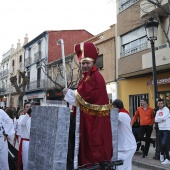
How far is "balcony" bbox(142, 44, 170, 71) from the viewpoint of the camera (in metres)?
12.9

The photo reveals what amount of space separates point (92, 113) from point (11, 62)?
1773 inches

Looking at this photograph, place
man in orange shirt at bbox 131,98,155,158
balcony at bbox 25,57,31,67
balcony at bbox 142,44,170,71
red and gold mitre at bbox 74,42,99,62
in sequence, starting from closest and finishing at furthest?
red and gold mitre at bbox 74,42,99,62
man in orange shirt at bbox 131,98,155,158
balcony at bbox 142,44,170,71
balcony at bbox 25,57,31,67

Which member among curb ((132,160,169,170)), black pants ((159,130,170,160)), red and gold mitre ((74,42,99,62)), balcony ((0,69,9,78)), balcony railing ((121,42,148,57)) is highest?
balcony ((0,69,9,78))

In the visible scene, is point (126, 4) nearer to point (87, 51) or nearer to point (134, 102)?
point (134, 102)

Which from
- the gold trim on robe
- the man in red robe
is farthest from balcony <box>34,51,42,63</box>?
the gold trim on robe

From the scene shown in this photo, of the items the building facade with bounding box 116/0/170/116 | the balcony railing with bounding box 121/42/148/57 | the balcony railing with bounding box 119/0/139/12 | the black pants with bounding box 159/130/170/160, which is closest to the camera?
the black pants with bounding box 159/130/170/160

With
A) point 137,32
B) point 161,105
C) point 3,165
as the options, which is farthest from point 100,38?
point 3,165

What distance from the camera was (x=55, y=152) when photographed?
3053 mm

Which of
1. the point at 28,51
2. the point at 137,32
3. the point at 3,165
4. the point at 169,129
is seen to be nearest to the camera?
the point at 3,165

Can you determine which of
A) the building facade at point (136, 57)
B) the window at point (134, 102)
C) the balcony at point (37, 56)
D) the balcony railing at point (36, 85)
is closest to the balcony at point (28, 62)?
the balcony at point (37, 56)

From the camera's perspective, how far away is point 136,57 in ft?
51.6

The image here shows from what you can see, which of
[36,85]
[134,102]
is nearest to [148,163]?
[134,102]

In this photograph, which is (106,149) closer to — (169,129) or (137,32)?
(169,129)

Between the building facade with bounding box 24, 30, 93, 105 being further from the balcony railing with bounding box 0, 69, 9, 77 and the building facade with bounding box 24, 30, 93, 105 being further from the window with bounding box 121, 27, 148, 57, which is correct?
the balcony railing with bounding box 0, 69, 9, 77
